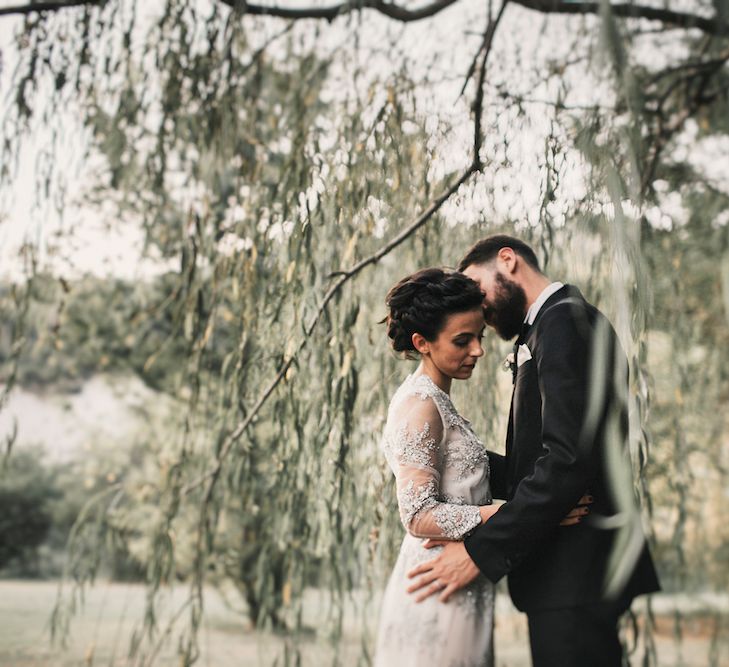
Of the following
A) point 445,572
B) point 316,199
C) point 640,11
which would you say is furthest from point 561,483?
point 640,11

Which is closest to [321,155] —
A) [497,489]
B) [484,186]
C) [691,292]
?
[484,186]

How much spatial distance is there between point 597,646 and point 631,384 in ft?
1.25

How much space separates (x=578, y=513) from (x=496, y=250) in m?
0.46

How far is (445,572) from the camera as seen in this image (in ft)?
4.27

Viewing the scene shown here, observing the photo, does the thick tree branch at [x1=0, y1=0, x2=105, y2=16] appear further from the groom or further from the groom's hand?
the groom's hand

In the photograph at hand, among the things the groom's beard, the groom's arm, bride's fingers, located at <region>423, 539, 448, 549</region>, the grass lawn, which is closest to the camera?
the groom's arm

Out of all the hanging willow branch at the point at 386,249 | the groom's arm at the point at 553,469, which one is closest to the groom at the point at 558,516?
the groom's arm at the point at 553,469

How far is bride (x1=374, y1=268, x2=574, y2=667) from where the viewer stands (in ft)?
4.18

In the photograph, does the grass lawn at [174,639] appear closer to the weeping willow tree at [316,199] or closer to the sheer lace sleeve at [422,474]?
the weeping willow tree at [316,199]

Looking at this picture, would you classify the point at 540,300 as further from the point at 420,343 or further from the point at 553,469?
the point at 553,469

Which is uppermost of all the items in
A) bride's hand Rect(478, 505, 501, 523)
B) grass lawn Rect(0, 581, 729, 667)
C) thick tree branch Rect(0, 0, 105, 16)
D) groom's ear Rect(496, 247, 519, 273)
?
thick tree branch Rect(0, 0, 105, 16)

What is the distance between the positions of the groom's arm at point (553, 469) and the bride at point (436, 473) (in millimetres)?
55

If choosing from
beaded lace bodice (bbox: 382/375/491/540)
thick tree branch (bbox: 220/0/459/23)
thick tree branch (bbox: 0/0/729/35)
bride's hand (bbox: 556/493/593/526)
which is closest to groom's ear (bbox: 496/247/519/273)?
beaded lace bodice (bbox: 382/375/491/540)

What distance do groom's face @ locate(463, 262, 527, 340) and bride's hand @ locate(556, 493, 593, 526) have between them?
0.32 m
